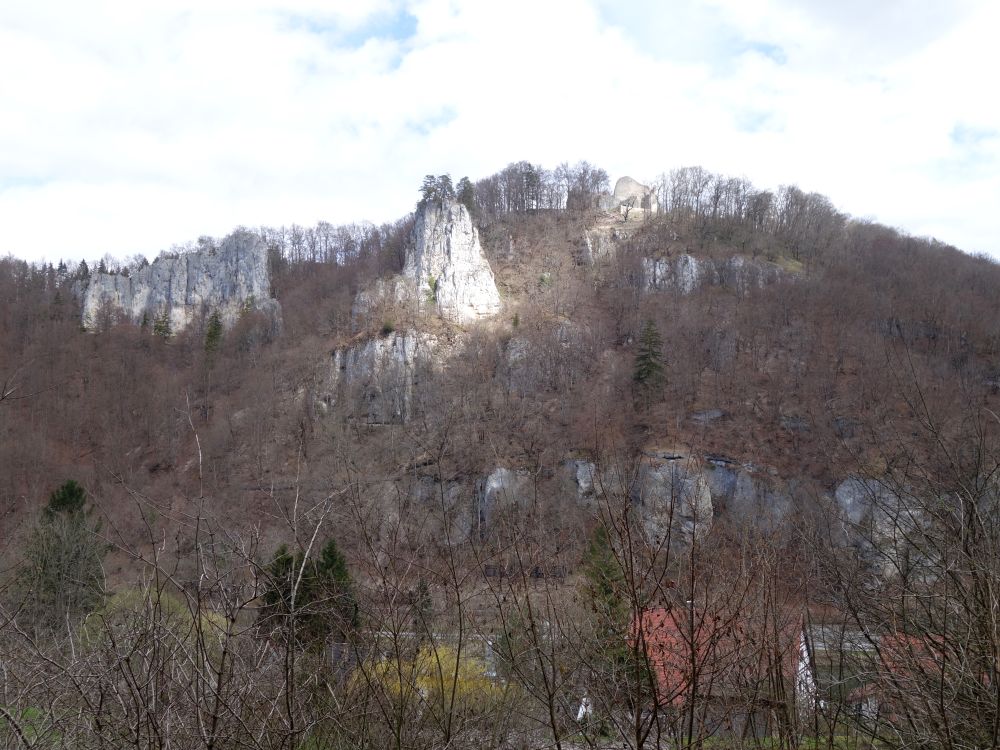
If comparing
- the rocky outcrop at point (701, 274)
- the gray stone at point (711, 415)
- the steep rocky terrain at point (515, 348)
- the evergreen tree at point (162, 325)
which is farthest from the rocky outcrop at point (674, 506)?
the evergreen tree at point (162, 325)

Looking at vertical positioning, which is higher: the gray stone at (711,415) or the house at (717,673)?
the house at (717,673)

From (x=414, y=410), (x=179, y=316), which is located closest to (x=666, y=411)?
(x=414, y=410)

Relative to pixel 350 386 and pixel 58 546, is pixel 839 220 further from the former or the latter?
pixel 58 546

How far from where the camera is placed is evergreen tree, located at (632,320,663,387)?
3750 centimetres

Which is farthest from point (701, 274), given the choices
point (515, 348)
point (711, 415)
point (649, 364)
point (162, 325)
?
point (162, 325)

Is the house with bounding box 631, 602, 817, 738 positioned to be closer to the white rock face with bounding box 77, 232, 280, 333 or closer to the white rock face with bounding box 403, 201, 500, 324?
the white rock face with bounding box 403, 201, 500, 324

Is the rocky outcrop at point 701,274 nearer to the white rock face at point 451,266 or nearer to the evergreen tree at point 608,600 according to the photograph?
the white rock face at point 451,266

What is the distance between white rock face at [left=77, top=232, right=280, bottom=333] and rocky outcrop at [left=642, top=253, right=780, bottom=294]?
3521cm

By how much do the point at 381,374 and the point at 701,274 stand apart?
27.8 metres

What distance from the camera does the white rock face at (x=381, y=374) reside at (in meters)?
45.7

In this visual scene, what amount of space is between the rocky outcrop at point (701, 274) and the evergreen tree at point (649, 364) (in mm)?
18359

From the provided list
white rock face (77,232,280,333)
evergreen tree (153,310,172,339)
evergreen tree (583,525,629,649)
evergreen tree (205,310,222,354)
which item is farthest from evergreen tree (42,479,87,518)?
evergreen tree (153,310,172,339)

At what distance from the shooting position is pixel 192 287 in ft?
217

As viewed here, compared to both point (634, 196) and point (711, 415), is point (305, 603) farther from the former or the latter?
point (634, 196)
